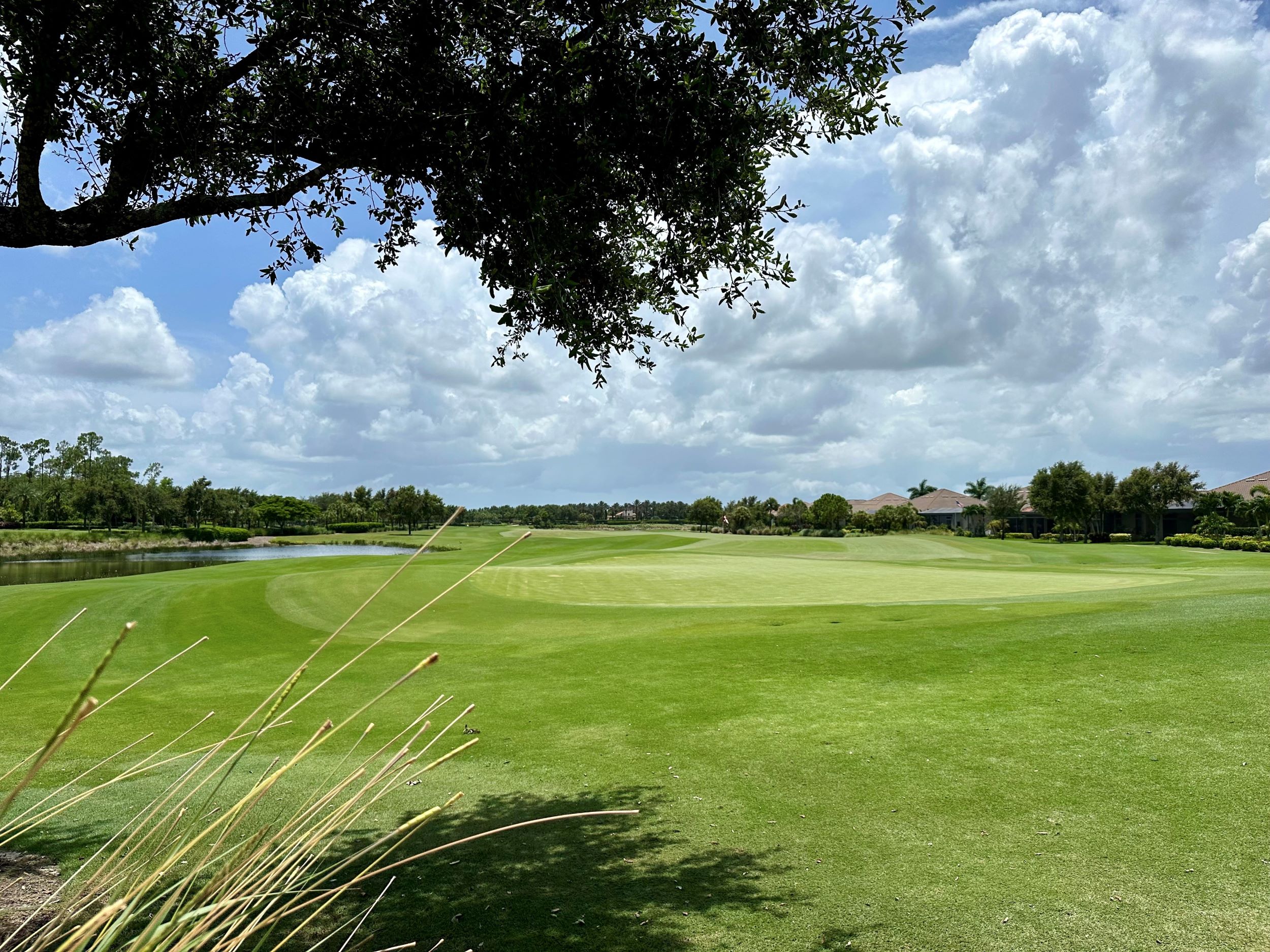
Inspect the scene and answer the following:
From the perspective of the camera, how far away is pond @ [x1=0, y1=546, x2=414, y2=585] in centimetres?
4484

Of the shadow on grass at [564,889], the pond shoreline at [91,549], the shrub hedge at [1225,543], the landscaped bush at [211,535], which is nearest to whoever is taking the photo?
the shadow on grass at [564,889]

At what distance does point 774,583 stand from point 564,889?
2396cm

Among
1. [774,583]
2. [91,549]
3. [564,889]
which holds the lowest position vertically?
[91,549]

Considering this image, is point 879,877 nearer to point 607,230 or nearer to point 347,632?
point 607,230

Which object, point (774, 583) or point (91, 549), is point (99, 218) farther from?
point (91, 549)

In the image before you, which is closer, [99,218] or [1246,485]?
[99,218]

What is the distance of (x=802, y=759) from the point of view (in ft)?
26.2

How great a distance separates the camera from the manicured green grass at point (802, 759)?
4938 mm

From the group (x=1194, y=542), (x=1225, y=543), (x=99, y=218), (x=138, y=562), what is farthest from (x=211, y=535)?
(x=1225, y=543)

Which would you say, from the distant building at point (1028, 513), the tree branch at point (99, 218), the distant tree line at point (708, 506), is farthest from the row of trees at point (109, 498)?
the tree branch at point (99, 218)

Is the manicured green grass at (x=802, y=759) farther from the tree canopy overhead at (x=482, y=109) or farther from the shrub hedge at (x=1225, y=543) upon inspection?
the shrub hedge at (x=1225, y=543)

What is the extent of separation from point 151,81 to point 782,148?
4942 millimetres

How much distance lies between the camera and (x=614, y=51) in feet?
19.3

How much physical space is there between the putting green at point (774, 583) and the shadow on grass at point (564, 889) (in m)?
16.8
